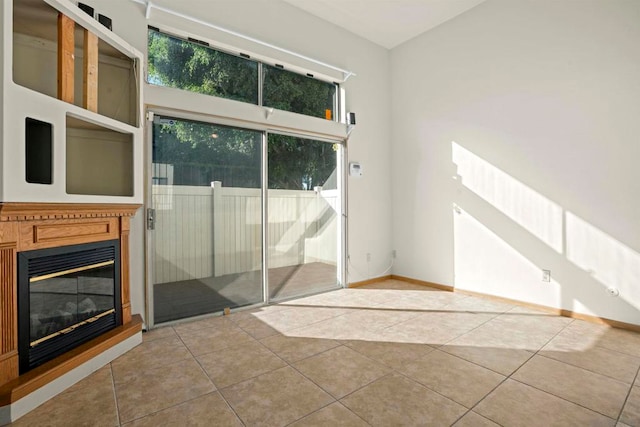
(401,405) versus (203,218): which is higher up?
(203,218)

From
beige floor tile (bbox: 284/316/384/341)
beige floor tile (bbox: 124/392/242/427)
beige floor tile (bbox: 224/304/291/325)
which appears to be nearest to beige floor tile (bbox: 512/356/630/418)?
beige floor tile (bbox: 284/316/384/341)

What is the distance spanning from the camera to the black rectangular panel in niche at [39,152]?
1.93 m

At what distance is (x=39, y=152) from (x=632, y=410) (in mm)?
3812

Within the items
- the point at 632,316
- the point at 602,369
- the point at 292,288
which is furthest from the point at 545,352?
the point at 292,288

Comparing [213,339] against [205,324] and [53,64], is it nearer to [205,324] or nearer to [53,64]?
[205,324]

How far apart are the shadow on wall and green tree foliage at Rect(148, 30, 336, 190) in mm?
1987

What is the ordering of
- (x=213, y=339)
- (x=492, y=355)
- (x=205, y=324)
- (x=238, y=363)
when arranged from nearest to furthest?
(x=238, y=363) → (x=492, y=355) → (x=213, y=339) → (x=205, y=324)

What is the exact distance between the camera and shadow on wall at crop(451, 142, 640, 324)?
2.91 m

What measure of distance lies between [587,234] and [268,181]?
331 centimetres

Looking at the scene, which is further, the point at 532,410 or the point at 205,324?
the point at 205,324

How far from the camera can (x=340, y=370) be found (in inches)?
84.5

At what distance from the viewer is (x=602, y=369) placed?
216cm

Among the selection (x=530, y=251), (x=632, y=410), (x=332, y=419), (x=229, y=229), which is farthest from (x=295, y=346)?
(x=530, y=251)

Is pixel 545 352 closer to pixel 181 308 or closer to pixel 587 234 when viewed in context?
pixel 587 234
